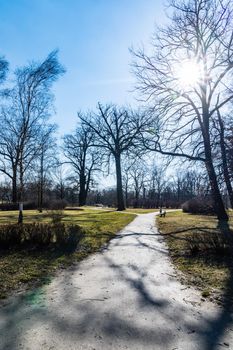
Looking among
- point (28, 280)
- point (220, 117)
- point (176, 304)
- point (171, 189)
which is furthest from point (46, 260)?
point (171, 189)

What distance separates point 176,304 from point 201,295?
77cm

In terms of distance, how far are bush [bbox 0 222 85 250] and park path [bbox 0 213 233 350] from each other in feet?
9.48

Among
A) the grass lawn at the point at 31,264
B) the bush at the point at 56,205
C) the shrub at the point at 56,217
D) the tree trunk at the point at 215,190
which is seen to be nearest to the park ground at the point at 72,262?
the grass lawn at the point at 31,264

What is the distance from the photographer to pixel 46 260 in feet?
27.5

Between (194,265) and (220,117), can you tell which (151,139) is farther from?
(194,265)

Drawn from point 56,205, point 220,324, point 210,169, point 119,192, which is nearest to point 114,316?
point 220,324

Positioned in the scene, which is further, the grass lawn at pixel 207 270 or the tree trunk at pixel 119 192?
the tree trunk at pixel 119 192

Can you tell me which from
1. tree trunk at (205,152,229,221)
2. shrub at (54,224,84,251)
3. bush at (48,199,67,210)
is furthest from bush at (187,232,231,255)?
bush at (48,199,67,210)

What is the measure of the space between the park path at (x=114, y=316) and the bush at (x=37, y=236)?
114 inches

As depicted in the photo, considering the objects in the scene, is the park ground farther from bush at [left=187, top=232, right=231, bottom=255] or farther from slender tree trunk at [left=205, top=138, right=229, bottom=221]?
slender tree trunk at [left=205, top=138, right=229, bottom=221]

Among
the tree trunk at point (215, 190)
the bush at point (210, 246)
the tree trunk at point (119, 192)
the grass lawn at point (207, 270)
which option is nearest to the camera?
the grass lawn at point (207, 270)

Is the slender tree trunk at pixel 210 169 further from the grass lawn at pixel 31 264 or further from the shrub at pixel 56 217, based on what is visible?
the grass lawn at pixel 31 264

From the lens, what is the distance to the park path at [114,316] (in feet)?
12.5

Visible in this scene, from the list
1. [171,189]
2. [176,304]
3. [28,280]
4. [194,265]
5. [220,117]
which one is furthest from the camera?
[171,189]
